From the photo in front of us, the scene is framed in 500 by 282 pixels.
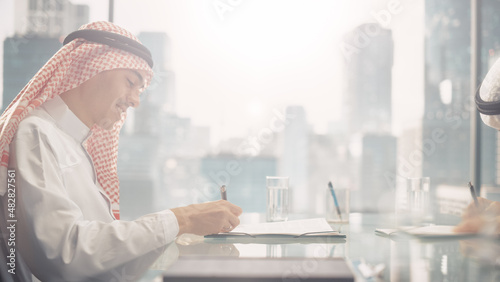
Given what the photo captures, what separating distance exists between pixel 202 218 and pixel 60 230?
34 centimetres

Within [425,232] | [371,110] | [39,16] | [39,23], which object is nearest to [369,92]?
[371,110]

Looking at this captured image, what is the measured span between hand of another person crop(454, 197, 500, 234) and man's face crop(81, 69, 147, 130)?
1089 mm

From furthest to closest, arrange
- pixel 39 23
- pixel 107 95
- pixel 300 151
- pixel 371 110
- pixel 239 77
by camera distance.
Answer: pixel 371 110 → pixel 300 151 → pixel 239 77 → pixel 39 23 → pixel 107 95

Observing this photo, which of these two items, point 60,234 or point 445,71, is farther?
point 445,71

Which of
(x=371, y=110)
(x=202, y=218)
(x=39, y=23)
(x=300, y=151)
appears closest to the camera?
(x=202, y=218)

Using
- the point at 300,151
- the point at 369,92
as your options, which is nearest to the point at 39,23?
the point at 300,151

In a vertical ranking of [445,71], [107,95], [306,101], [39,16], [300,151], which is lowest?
[300,151]

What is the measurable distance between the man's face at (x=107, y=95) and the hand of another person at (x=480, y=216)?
109 cm

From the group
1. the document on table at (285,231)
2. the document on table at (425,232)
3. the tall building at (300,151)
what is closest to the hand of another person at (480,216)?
the document on table at (425,232)

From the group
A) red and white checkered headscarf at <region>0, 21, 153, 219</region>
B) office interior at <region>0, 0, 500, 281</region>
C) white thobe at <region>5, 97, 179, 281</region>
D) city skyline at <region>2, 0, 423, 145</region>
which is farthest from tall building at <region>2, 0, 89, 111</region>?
city skyline at <region>2, 0, 423, 145</region>

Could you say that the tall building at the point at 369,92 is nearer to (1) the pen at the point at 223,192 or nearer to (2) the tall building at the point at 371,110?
(2) the tall building at the point at 371,110

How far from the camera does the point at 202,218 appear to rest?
3.23 ft

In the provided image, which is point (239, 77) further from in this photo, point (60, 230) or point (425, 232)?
point (60, 230)

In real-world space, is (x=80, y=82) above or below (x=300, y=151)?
above
